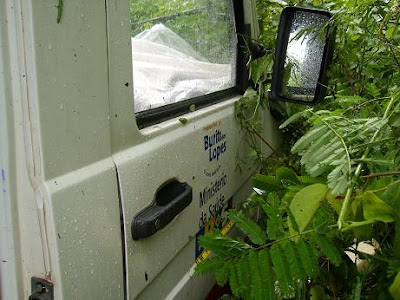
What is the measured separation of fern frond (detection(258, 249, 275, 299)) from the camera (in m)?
0.95

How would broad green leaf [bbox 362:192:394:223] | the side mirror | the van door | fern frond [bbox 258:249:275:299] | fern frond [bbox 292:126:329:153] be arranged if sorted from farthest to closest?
the side mirror
the van door
fern frond [bbox 292:126:329:153]
fern frond [bbox 258:249:275:299]
broad green leaf [bbox 362:192:394:223]

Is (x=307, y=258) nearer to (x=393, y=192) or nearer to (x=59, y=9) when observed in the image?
(x=393, y=192)

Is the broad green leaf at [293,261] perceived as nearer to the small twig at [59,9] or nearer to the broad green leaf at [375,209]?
the broad green leaf at [375,209]

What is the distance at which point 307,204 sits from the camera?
2.94 ft

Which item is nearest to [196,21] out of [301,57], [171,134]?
[301,57]

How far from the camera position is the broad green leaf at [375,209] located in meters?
0.84

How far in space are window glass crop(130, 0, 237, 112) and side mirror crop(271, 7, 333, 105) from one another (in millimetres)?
331

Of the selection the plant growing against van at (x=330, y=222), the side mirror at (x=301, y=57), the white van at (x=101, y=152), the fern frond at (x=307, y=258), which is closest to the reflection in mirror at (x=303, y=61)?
the side mirror at (x=301, y=57)

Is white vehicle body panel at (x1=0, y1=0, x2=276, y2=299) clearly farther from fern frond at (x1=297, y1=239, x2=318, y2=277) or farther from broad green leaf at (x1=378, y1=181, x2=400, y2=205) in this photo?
broad green leaf at (x1=378, y1=181, x2=400, y2=205)

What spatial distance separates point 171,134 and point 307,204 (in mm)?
676

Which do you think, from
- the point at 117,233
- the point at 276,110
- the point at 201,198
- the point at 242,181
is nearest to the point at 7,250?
the point at 117,233

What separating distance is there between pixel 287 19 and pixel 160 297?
1.33 meters

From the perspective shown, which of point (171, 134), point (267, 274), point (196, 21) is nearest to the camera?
point (267, 274)

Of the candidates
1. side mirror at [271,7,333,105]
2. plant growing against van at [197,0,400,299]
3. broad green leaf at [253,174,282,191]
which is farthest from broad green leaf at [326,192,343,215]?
side mirror at [271,7,333,105]
